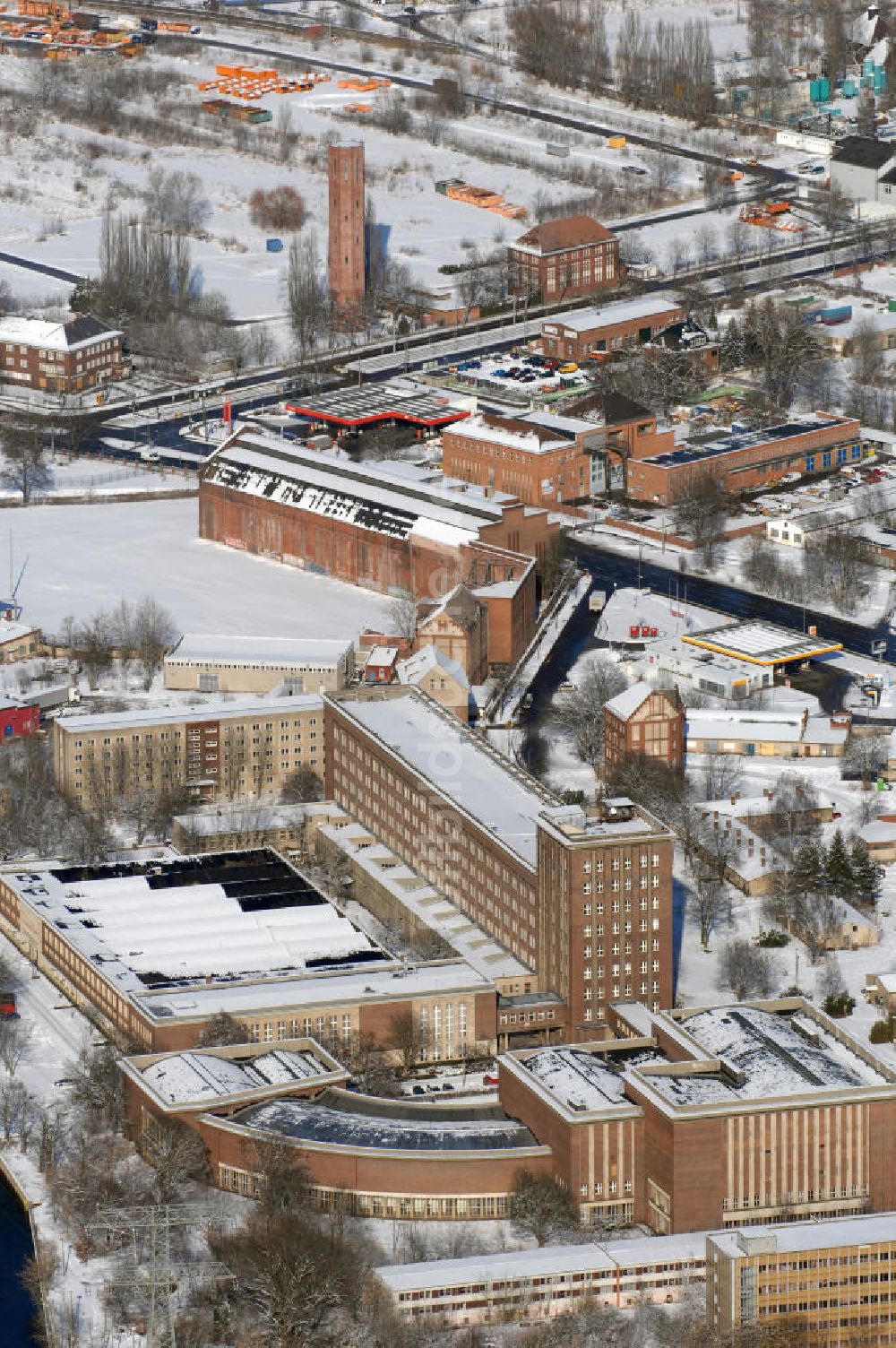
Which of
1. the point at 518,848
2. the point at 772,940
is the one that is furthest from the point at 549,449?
the point at 518,848

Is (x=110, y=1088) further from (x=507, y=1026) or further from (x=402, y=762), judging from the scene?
Result: (x=402, y=762)

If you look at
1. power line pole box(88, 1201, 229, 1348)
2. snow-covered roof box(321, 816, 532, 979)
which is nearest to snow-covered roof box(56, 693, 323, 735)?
snow-covered roof box(321, 816, 532, 979)

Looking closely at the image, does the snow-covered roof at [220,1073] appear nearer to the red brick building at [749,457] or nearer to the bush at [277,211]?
the red brick building at [749,457]

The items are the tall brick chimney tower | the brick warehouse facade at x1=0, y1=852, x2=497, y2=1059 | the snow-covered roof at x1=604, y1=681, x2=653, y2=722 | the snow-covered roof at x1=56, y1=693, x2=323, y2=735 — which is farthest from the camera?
the tall brick chimney tower

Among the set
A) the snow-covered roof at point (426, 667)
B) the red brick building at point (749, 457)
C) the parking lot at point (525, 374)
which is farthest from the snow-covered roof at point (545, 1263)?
the parking lot at point (525, 374)

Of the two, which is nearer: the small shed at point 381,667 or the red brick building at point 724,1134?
the red brick building at point 724,1134

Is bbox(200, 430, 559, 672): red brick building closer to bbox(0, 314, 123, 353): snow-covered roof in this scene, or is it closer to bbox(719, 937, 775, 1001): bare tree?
bbox(0, 314, 123, 353): snow-covered roof

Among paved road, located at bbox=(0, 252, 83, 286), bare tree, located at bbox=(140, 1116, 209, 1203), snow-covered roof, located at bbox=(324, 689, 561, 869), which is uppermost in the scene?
snow-covered roof, located at bbox=(324, 689, 561, 869)
